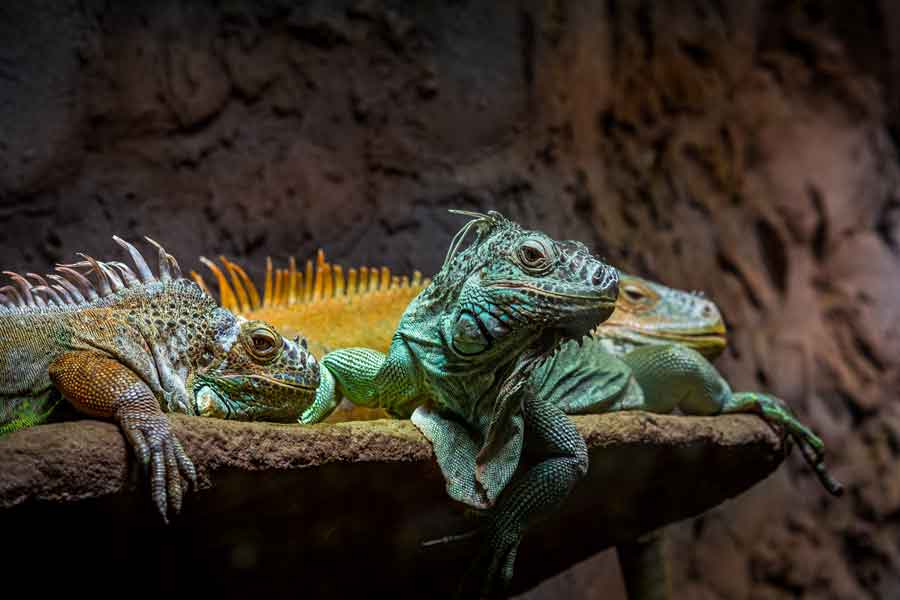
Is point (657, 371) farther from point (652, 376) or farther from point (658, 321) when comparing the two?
point (658, 321)

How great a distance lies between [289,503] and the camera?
250 cm

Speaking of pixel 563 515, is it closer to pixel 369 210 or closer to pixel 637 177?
pixel 369 210

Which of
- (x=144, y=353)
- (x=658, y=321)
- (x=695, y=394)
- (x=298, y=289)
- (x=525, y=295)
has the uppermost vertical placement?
(x=525, y=295)

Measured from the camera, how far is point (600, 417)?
10.5ft

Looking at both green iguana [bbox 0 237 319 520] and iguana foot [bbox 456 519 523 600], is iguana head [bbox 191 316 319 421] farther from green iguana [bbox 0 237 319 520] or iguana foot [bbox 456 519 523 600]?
iguana foot [bbox 456 519 523 600]

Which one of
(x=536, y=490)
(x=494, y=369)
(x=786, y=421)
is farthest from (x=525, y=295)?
(x=786, y=421)

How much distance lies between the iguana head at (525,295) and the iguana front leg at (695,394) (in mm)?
1211

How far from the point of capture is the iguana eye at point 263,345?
2.73 meters

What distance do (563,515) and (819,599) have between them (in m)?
3.78

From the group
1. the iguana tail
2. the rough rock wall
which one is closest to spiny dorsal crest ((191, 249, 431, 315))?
the rough rock wall

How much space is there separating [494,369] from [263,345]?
74 cm

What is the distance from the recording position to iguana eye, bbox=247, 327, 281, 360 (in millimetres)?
2732

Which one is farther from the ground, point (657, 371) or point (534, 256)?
point (534, 256)

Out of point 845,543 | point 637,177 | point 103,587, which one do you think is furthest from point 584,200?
point 103,587
